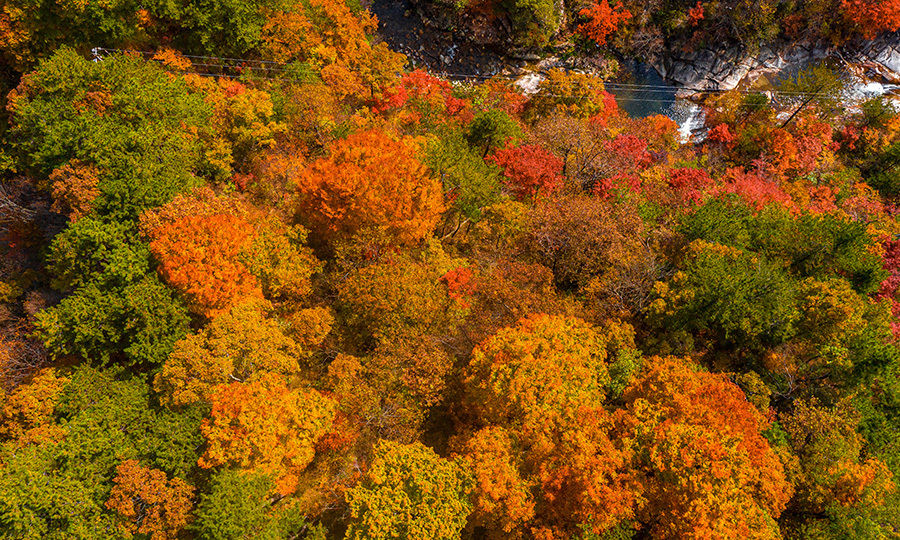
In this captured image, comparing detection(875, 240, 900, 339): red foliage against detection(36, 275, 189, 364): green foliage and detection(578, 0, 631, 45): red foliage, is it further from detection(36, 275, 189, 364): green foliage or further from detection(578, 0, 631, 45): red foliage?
detection(36, 275, 189, 364): green foliage

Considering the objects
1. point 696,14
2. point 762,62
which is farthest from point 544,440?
point 762,62

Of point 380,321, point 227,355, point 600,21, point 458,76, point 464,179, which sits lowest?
point 227,355

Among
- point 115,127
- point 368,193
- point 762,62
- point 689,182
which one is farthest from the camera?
point 762,62

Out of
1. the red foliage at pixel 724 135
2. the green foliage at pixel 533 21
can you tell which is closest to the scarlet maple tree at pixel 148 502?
the green foliage at pixel 533 21

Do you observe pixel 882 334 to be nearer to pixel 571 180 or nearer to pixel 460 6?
pixel 571 180

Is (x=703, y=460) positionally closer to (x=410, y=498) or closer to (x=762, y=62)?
(x=410, y=498)

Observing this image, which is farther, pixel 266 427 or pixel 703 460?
pixel 266 427

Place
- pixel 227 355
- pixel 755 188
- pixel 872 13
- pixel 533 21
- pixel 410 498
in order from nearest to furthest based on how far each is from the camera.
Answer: pixel 410 498 < pixel 227 355 < pixel 755 188 < pixel 533 21 < pixel 872 13

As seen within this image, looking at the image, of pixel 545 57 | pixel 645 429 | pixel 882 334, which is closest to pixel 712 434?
pixel 645 429

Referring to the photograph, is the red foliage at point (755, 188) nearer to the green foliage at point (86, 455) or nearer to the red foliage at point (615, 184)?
the red foliage at point (615, 184)
